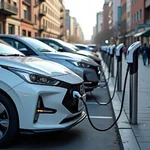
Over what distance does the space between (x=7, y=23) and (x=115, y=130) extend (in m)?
35.0

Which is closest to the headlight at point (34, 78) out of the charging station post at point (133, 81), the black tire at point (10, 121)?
the black tire at point (10, 121)

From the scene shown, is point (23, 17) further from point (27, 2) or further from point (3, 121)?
point (3, 121)

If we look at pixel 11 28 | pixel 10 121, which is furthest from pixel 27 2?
pixel 10 121

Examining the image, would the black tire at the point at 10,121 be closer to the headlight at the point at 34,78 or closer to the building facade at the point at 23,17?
the headlight at the point at 34,78

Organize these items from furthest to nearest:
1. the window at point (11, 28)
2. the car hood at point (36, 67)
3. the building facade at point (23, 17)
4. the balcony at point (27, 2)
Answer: the balcony at point (27, 2), the window at point (11, 28), the building facade at point (23, 17), the car hood at point (36, 67)

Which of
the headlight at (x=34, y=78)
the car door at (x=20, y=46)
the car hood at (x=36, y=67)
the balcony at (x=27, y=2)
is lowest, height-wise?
the headlight at (x=34, y=78)

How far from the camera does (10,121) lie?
14.1 feet

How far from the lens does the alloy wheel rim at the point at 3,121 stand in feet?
14.2

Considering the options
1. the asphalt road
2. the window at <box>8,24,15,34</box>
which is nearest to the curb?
the asphalt road

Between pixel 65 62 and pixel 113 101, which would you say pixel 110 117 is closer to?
pixel 113 101

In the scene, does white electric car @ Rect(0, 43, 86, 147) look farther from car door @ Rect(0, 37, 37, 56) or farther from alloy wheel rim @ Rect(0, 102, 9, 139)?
car door @ Rect(0, 37, 37, 56)

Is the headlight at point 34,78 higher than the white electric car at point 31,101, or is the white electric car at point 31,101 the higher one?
the headlight at point 34,78

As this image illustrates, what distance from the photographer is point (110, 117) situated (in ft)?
21.6

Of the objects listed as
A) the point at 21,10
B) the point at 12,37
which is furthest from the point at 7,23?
the point at 12,37
